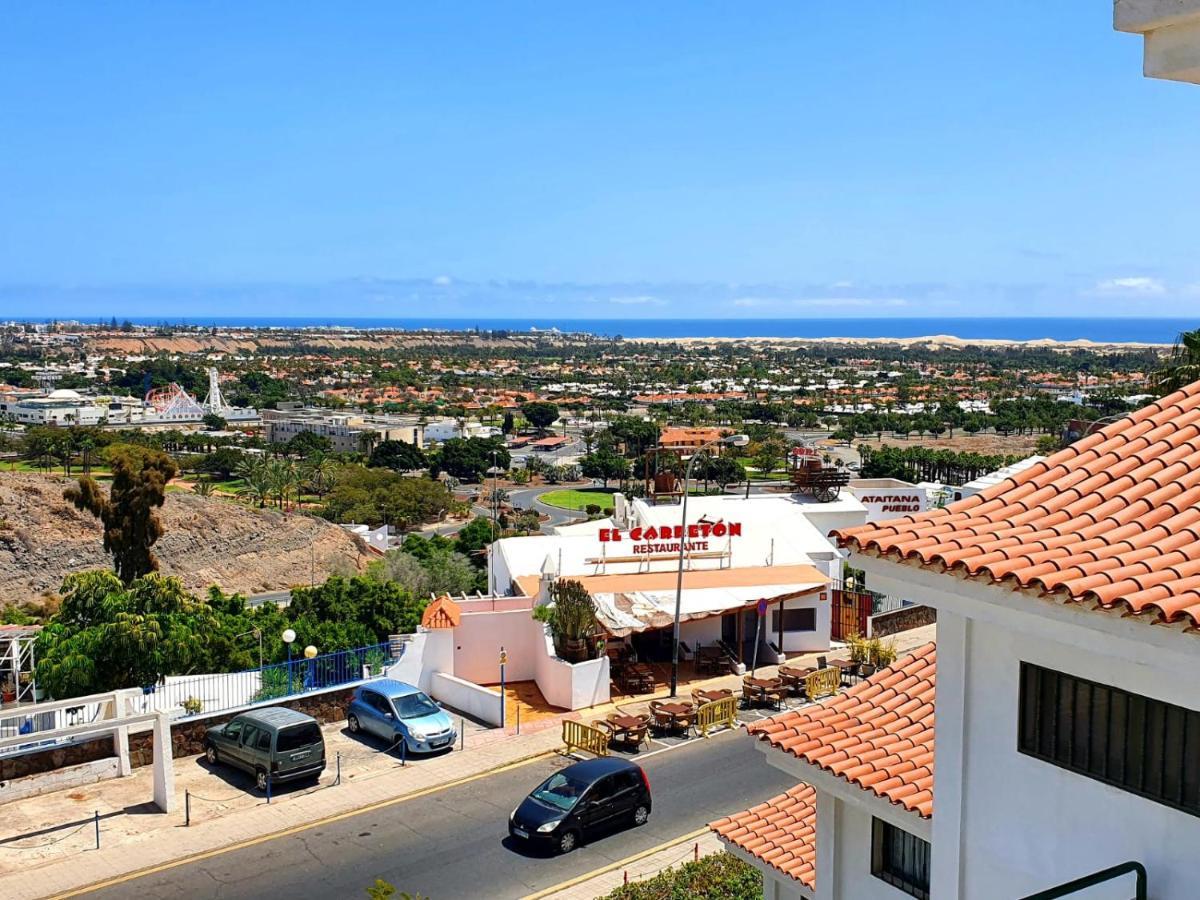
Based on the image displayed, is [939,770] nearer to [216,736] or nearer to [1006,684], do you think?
[1006,684]

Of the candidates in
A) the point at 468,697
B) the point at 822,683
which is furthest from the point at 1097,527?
the point at 822,683

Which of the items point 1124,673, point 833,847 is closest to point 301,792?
point 833,847

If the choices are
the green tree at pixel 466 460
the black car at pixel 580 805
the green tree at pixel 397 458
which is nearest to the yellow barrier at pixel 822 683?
the black car at pixel 580 805

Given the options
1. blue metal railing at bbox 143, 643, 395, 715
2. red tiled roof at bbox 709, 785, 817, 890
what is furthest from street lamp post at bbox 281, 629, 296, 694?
red tiled roof at bbox 709, 785, 817, 890

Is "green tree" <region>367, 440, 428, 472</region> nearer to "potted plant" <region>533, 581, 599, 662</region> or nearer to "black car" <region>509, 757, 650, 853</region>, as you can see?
"potted plant" <region>533, 581, 599, 662</region>

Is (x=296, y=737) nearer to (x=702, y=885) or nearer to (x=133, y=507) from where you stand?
(x=702, y=885)
